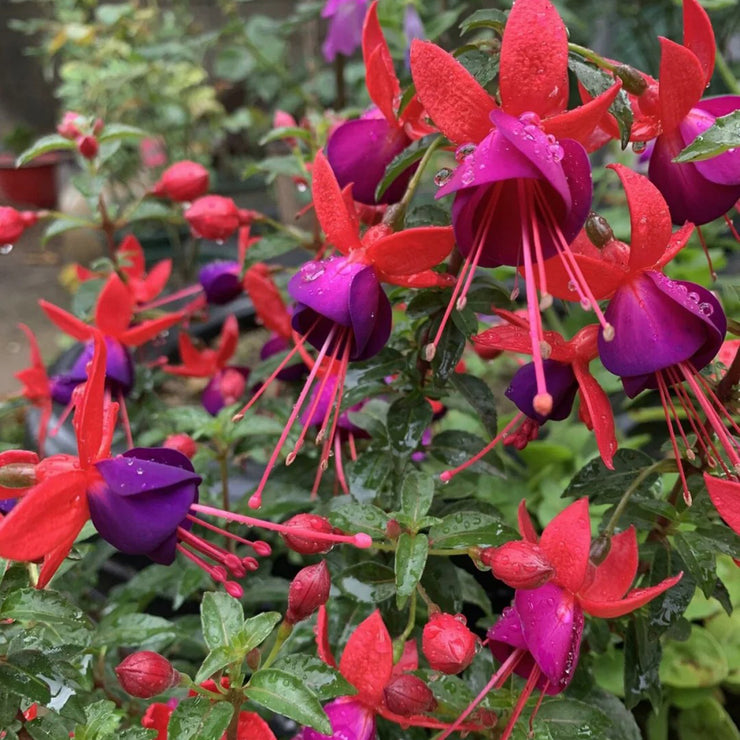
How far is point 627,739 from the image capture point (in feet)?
2.19

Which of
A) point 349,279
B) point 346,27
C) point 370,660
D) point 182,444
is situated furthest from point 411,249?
point 346,27

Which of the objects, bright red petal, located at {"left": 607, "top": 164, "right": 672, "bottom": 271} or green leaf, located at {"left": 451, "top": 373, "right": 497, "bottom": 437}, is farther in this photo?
green leaf, located at {"left": 451, "top": 373, "right": 497, "bottom": 437}

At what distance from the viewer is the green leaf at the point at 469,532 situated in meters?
0.51

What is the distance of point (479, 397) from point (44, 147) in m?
0.55

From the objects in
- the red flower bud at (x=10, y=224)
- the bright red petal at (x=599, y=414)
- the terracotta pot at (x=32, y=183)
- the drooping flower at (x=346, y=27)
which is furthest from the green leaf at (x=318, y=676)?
the terracotta pot at (x=32, y=183)

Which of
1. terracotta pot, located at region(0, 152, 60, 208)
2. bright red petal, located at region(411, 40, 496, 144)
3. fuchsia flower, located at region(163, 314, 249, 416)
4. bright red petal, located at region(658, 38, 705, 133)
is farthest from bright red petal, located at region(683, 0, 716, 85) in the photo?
terracotta pot, located at region(0, 152, 60, 208)

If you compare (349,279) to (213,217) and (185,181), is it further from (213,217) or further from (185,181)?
(185,181)

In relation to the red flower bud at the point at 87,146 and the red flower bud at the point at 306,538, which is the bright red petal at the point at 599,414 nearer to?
the red flower bud at the point at 306,538

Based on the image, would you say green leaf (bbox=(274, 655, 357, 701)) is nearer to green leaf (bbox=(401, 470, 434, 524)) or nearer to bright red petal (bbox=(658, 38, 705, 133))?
green leaf (bbox=(401, 470, 434, 524))

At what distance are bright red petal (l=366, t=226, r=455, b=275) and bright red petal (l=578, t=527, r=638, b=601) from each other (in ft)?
0.73

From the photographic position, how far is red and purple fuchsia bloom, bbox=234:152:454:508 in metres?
0.44

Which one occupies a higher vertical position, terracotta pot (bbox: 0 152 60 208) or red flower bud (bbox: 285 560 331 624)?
red flower bud (bbox: 285 560 331 624)

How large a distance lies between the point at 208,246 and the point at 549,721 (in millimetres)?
1763

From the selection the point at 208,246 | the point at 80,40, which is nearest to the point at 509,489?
the point at 208,246
